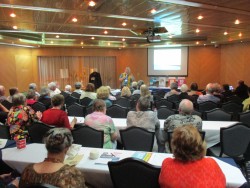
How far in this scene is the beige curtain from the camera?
14523 mm

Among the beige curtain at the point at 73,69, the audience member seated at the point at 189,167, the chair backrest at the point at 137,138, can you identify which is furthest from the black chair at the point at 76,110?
the beige curtain at the point at 73,69

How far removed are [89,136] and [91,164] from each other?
0.85 m

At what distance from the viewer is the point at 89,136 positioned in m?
3.26

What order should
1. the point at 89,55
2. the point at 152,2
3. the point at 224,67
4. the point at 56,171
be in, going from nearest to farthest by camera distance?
the point at 56,171 < the point at 152,2 < the point at 224,67 < the point at 89,55

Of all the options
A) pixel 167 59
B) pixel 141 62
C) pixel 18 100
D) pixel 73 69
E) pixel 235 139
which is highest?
pixel 167 59

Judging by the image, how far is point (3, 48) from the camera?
1159cm

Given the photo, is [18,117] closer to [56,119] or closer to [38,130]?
[38,130]

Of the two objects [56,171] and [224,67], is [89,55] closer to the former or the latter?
[224,67]

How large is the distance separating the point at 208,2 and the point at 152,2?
4.49 ft

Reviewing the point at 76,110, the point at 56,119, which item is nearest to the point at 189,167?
the point at 56,119

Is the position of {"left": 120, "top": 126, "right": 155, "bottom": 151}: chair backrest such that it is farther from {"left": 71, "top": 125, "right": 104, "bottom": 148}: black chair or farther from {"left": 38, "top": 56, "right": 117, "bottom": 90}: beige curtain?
{"left": 38, "top": 56, "right": 117, "bottom": 90}: beige curtain

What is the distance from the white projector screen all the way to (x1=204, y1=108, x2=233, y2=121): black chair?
1020 centimetres

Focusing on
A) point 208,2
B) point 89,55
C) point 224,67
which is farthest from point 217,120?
point 89,55

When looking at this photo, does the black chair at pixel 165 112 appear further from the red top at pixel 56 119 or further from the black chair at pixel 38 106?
the black chair at pixel 38 106
